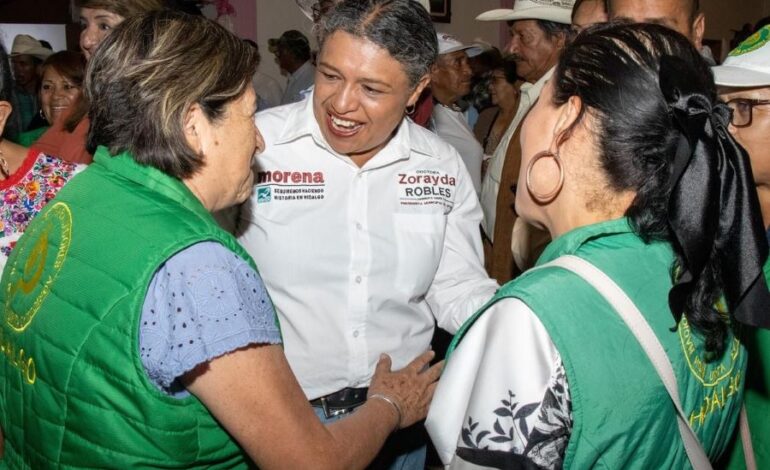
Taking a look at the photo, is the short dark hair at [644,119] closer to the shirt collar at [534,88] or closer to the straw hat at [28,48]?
the shirt collar at [534,88]

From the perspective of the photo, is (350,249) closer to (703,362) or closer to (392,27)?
(392,27)

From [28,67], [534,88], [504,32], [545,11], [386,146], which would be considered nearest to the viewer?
[386,146]

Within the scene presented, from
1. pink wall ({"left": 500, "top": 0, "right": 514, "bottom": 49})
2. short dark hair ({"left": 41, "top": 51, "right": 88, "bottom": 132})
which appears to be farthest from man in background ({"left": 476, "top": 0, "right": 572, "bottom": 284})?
pink wall ({"left": 500, "top": 0, "right": 514, "bottom": 49})

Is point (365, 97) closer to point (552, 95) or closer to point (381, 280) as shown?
point (381, 280)

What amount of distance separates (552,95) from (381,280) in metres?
0.94

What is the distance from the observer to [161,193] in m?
1.29

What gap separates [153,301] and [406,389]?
2.55ft

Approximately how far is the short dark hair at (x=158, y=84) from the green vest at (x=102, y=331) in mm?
40

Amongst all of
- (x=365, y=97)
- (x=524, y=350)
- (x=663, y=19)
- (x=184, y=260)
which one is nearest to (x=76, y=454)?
(x=184, y=260)

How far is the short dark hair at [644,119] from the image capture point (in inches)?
44.6

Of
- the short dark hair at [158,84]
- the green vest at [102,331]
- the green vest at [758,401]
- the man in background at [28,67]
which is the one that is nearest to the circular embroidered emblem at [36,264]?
the green vest at [102,331]

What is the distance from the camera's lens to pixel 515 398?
1094 millimetres

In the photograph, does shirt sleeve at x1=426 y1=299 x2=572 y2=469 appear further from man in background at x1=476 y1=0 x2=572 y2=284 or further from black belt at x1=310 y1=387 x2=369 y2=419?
man in background at x1=476 y1=0 x2=572 y2=284

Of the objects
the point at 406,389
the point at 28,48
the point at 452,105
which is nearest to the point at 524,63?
the point at 452,105
